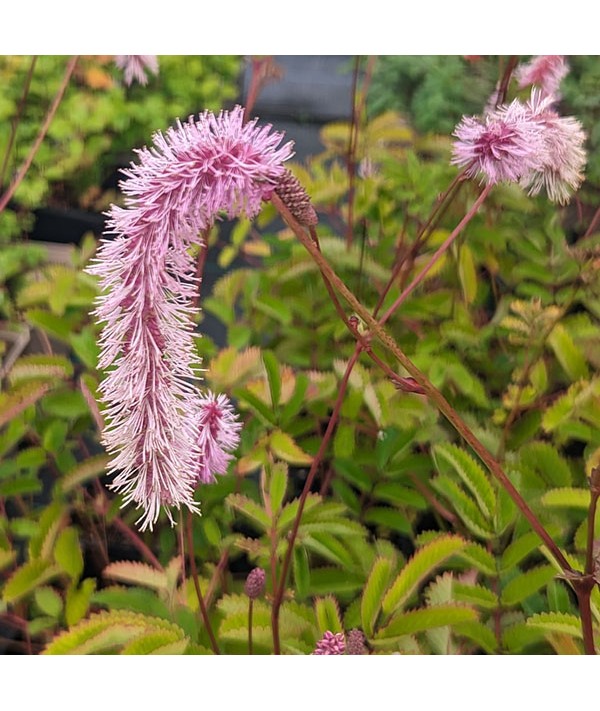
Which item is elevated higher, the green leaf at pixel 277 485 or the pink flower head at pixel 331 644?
the green leaf at pixel 277 485

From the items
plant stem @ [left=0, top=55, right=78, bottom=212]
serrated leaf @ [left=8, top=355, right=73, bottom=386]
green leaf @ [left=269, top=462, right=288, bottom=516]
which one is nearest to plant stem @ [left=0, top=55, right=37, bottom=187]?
plant stem @ [left=0, top=55, right=78, bottom=212]

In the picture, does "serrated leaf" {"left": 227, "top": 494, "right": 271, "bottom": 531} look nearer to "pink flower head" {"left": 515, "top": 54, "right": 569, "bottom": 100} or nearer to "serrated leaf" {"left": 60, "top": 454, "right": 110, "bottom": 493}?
"serrated leaf" {"left": 60, "top": 454, "right": 110, "bottom": 493}

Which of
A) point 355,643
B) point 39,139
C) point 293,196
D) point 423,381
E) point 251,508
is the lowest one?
point 355,643

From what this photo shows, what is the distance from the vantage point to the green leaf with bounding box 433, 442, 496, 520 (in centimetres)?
57

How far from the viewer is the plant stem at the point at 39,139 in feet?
2.08

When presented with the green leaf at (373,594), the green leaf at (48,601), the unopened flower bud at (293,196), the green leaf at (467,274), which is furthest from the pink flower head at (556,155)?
the green leaf at (48,601)

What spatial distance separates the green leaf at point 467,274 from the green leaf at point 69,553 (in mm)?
455

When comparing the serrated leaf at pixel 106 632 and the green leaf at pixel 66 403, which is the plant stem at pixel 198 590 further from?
the green leaf at pixel 66 403

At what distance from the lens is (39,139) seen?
672mm

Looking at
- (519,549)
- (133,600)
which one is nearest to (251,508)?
(133,600)

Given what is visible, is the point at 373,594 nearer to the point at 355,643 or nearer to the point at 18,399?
the point at 355,643

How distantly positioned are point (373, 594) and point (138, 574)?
21 centimetres

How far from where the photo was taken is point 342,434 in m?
0.63

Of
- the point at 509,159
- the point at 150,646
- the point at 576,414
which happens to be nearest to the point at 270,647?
the point at 150,646
